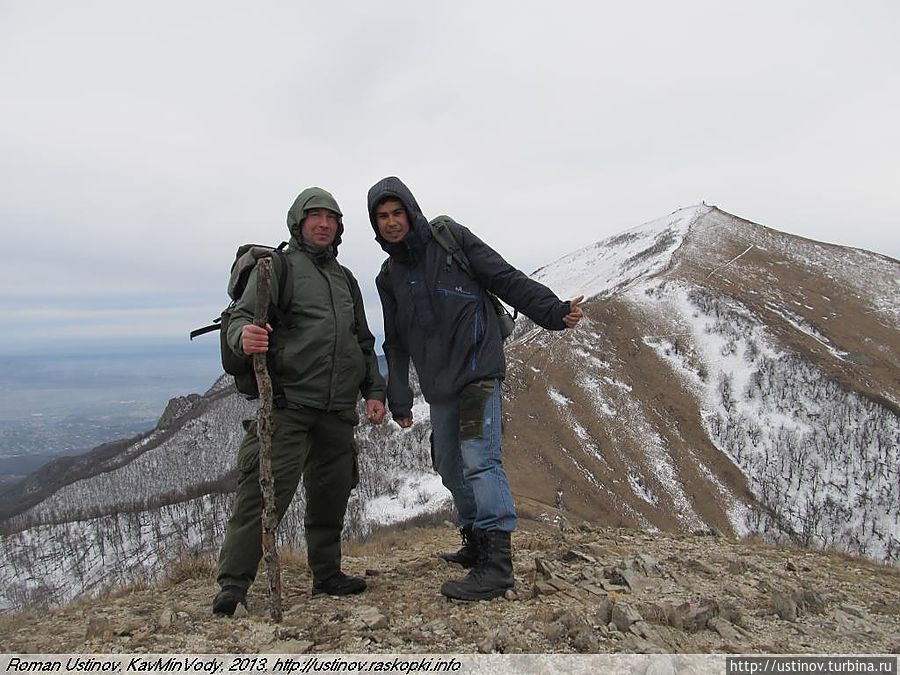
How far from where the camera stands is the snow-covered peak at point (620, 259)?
83.1 meters

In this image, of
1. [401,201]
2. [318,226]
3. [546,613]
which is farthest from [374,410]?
[546,613]

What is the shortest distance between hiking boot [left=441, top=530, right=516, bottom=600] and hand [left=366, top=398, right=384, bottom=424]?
1.34 meters

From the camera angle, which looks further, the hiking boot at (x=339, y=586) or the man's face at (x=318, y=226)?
the hiking boot at (x=339, y=586)

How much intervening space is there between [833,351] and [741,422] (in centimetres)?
1633

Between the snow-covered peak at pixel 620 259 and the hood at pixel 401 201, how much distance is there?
74.3m

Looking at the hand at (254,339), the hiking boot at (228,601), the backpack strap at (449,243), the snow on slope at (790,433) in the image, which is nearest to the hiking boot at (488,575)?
the hiking boot at (228,601)

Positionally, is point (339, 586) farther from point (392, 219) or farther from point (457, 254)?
point (392, 219)

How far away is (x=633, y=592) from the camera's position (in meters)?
4.88

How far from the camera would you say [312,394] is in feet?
15.2

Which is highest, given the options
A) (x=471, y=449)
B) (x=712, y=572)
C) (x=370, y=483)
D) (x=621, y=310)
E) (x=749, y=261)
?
(x=749, y=261)

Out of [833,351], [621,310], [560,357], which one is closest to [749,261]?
[833,351]

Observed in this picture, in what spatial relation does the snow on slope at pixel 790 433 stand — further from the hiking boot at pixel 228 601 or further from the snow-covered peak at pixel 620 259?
the hiking boot at pixel 228 601

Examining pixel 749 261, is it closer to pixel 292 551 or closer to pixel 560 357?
pixel 560 357

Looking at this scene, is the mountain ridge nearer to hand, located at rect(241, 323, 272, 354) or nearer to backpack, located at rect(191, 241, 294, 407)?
backpack, located at rect(191, 241, 294, 407)
